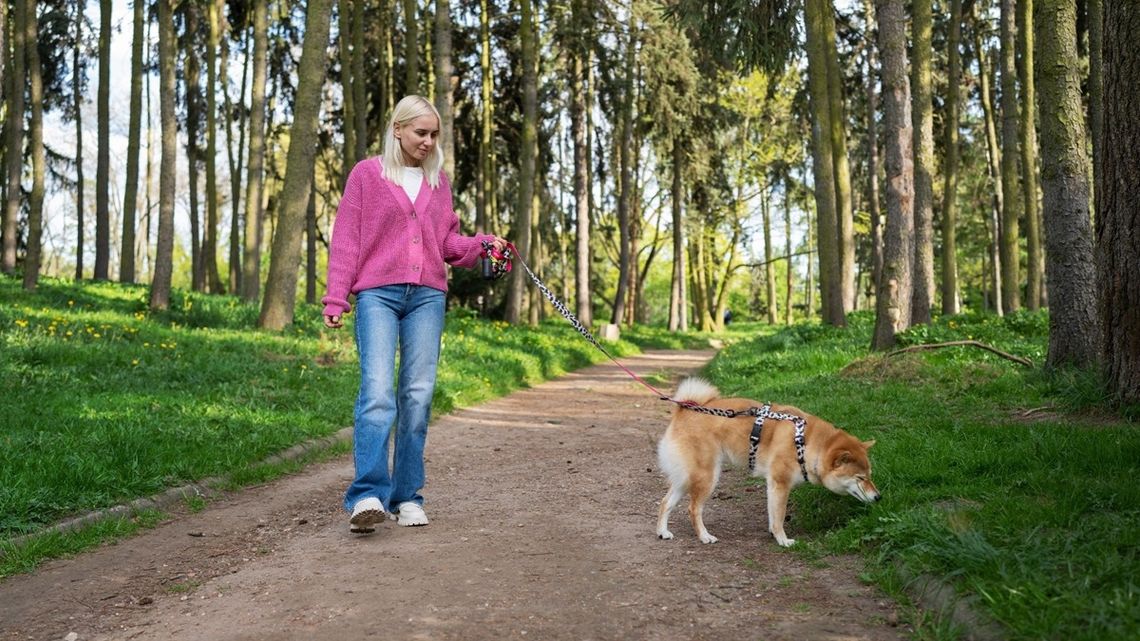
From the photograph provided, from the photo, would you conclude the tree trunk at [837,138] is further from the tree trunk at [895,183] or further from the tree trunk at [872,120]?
the tree trunk at [872,120]

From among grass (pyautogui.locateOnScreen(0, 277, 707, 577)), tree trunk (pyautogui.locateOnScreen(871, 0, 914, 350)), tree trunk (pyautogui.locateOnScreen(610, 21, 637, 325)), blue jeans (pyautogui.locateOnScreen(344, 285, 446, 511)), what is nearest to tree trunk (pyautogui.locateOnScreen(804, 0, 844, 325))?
tree trunk (pyautogui.locateOnScreen(871, 0, 914, 350))

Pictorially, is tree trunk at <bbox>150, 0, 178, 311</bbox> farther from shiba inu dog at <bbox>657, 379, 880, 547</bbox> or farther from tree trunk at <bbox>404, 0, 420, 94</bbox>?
shiba inu dog at <bbox>657, 379, 880, 547</bbox>

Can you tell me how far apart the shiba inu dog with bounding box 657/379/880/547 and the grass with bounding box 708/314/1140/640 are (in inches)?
10.0

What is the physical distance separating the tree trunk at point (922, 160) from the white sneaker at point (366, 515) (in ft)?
39.9

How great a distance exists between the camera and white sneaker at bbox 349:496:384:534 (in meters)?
4.99

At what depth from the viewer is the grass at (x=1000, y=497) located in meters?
3.22

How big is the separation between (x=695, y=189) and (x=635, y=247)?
4519 millimetres

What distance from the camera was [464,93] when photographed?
27312 millimetres

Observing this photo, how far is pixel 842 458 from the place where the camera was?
4742 mm

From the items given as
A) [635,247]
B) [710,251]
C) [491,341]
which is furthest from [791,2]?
[710,251]

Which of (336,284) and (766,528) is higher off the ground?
(336,284)

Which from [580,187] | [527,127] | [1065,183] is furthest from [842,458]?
[580,187]

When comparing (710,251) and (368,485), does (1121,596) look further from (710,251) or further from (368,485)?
(710,251)

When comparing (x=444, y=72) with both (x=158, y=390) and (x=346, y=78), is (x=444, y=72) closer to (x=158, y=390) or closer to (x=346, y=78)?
(x=346, y=78)
